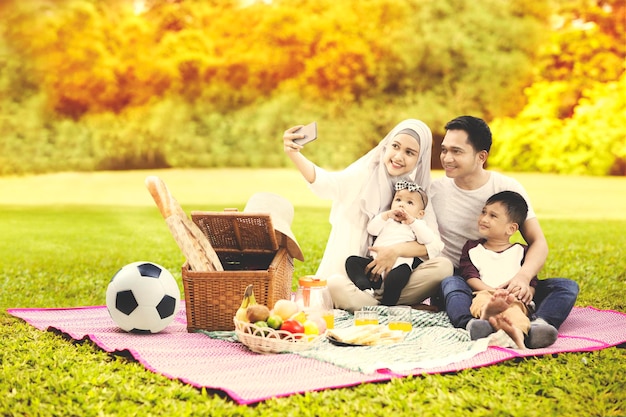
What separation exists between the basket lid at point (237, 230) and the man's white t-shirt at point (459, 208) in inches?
43.0

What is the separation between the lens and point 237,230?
468 cm

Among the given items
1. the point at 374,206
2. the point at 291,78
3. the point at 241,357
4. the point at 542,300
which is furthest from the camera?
the point at 291,78

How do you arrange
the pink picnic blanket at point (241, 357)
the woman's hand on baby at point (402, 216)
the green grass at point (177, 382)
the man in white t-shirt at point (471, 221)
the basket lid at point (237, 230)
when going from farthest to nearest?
the woman's hand on baby at point (402, 216) → the basket lid at point (237, 230) → the man in white t-shirt at point (471, 221) → the pink picnic blanket at point (241, 357) → the green grass at point (177, 382)

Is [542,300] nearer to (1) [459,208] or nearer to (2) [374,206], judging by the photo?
(1) [459,208]

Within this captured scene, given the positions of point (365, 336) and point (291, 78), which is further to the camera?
point (291, 78)

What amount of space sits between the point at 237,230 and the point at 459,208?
138 centimetres

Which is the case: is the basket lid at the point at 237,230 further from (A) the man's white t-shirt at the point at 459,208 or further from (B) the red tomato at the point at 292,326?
(A) the man's white t-shirt at the point at 459,208

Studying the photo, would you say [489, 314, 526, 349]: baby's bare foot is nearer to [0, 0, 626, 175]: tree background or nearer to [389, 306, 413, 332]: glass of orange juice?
[389, 306, 413, 332]: glass of orange juice

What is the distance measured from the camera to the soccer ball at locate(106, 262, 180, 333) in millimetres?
4145

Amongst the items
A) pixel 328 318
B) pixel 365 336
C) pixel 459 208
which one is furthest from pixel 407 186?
pixel 365 336

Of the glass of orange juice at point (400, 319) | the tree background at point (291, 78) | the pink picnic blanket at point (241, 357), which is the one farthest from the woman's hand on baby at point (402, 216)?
the tree background at point (291, 78)

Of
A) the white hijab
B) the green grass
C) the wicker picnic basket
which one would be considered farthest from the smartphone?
the green grass

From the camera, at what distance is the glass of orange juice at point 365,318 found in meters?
4.18

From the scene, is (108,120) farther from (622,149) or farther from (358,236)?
(358,236)
